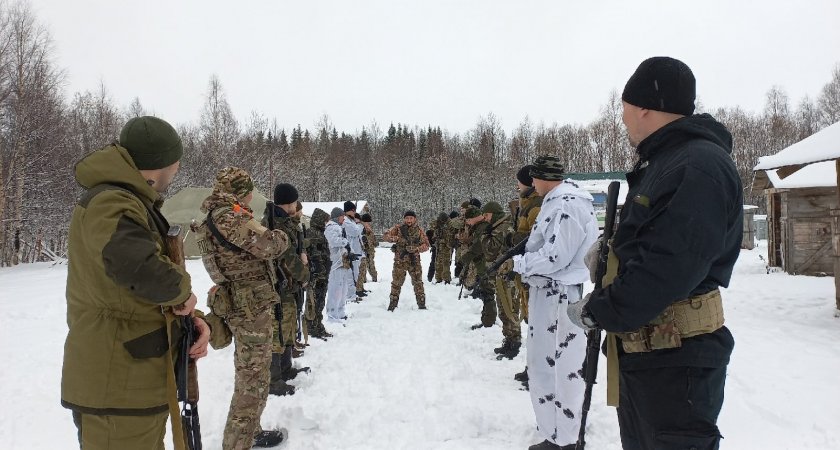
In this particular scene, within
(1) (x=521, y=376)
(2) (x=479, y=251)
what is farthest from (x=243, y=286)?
(2) (x=479, y=251)

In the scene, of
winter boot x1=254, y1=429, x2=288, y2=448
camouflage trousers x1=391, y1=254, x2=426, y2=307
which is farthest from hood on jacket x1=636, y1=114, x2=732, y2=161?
camouflage trousers x1=391, y1=254, x2=426, y2=307

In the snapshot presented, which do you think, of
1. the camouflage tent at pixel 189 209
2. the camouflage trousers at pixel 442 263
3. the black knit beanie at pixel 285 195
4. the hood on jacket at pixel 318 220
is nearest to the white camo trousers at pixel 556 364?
the black knit beanie at pixel 285 195

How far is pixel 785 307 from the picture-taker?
9.34 metres

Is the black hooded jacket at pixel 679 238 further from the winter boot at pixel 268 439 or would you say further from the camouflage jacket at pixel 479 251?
the camouflage jacket at pixel 479 251

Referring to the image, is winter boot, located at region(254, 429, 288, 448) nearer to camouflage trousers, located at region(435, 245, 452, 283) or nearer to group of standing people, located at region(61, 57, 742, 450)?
group of standing people, located at region(61, 57, 742, 450)

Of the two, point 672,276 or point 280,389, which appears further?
point 280,389

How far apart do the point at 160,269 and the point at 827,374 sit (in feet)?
23.0

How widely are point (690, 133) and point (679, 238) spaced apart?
49cm

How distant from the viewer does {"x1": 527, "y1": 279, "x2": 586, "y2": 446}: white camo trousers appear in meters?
3.53

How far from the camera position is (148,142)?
216cm

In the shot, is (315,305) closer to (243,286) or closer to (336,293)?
(336,293)

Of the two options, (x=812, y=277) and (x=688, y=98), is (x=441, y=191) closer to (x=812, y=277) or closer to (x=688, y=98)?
(x=812, y=277)

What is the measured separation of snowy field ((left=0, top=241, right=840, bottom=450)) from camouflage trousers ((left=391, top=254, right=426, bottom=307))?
1.27 metres

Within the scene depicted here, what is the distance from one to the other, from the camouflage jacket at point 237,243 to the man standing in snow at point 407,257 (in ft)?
21.6
